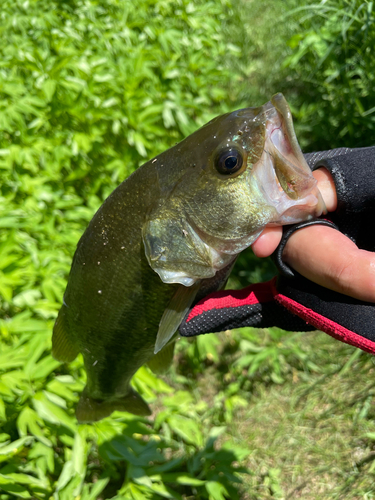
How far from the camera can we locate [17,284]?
220cm

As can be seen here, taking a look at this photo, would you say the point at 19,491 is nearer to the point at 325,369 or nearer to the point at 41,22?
the point at 325,369

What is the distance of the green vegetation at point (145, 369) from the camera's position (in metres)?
1.98

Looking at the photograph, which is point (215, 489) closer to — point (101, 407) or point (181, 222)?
point (101, 407)

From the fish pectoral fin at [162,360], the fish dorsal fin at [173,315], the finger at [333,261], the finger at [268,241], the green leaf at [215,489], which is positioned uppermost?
the finger at [268,241]

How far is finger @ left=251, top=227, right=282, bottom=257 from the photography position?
4.09ft

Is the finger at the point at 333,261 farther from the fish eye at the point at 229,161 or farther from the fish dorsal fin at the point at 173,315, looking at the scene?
the fish dorsal fin at the point at 173,315

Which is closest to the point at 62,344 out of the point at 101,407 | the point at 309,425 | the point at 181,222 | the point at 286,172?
the point at 101,407

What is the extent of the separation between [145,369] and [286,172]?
1.70m

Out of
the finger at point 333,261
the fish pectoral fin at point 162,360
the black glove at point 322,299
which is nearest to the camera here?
the finger at point 333,261

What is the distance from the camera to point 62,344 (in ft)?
5.81

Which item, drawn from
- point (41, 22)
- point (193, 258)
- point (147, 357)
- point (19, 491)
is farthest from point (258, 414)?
point (41, 22)

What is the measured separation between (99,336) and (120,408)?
22.7 inches

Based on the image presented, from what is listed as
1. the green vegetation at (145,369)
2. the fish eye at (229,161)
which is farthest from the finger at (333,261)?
the green vegetation at (145,369)

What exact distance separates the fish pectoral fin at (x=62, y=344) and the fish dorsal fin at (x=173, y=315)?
1.74 feet
